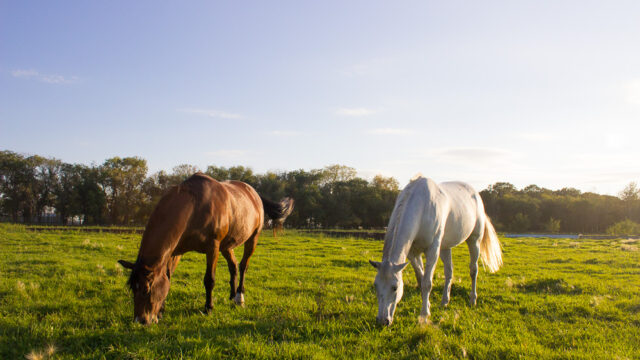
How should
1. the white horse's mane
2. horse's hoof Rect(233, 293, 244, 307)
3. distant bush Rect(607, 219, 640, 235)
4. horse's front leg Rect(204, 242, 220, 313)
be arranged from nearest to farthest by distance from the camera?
the white horse's mane
horse's front leg Rect(204, 242, 220, 313)
horse's hoof Rect(233, 293, 244, 307)
distant bush Rect(607, 219, 640, 235)

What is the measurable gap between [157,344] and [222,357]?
0.86 m

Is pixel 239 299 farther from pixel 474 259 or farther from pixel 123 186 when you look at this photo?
pixel 123 186

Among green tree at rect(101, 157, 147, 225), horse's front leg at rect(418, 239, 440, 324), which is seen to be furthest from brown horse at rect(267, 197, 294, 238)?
green tree at rect(101, 157, 147, 225)

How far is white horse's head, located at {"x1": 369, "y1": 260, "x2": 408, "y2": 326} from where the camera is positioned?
4969 millimetres

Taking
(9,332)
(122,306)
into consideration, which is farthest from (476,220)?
(9,332)

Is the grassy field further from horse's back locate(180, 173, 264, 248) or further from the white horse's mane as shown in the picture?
horse's back locate(180, 173, 264, 248)

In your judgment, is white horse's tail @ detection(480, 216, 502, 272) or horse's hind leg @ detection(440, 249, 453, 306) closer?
horse's hind leg @ detection(440, 249, 453, 306)

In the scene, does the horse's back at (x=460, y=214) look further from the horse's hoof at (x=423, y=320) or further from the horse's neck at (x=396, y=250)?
the horse's hoof at (x=423, y=320)

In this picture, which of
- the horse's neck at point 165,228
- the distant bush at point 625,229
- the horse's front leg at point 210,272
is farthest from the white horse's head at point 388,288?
the distant bush at point 625,229

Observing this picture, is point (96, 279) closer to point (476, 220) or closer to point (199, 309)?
point (199, 309)

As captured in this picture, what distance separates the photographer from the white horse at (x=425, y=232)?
5.04m

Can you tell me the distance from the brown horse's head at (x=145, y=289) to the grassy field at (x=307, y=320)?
181 millimetres

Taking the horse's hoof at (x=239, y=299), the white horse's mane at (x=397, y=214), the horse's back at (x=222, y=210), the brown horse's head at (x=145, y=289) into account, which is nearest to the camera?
the brown horse's head at (x=145, y=289)

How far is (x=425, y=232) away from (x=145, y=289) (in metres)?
4.29
